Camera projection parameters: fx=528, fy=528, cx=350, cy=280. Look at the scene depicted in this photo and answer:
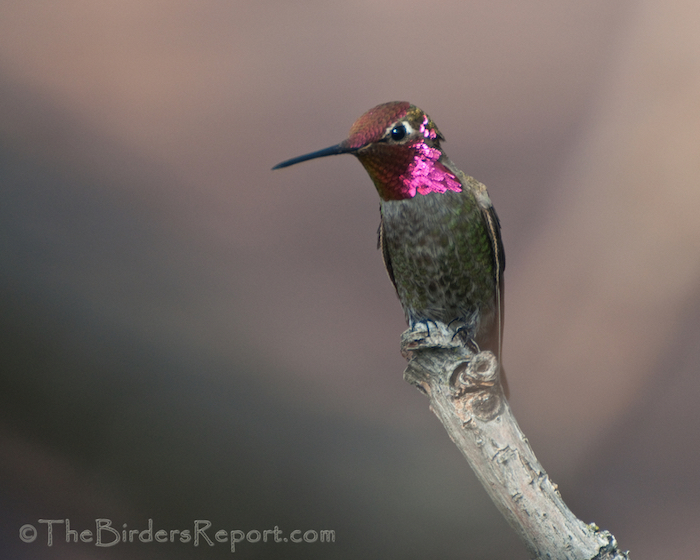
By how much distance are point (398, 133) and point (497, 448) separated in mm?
1052

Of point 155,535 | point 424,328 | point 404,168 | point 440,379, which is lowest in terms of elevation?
point 155,535

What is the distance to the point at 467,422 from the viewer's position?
1725 millimetres

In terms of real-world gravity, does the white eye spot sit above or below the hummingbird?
above

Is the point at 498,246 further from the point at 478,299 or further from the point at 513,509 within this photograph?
the point at 513,509

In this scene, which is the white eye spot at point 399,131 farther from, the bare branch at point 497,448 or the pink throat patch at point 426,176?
the bare branch at point 497,448

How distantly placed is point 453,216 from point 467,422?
0.69 meters

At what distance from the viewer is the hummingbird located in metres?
1.63

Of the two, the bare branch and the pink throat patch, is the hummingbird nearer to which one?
the pink throat patch

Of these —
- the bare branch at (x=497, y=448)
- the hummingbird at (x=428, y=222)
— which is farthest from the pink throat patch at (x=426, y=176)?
the bare branch at (x=497, y=448)

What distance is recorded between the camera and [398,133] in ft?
5.36

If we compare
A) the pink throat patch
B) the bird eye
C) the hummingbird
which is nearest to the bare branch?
the hummingbird

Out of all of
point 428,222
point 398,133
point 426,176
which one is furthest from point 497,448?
point 398,133

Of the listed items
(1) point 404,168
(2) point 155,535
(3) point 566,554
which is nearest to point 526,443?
(3) point 566,554

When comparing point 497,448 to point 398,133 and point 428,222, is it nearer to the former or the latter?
point 428,222
